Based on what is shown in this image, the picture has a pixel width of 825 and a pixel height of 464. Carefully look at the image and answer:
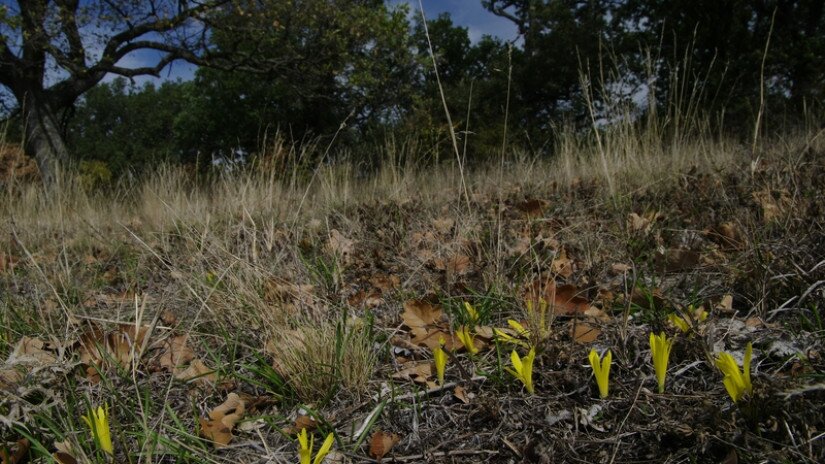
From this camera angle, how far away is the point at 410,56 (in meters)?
12.2

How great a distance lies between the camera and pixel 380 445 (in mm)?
1127

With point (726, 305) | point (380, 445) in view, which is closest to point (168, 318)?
point (380, 445)

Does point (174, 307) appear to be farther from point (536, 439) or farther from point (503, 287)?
point (536, 439)

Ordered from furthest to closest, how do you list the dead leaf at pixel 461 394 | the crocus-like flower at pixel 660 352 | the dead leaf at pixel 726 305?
the dead leaf at pixel 726 305
the dead leaf at pixel 461 394
the crocus-like flower at pixel 660 352

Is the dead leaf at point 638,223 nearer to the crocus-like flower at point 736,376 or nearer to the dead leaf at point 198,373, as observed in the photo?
the crocus-like flower at point 736,376

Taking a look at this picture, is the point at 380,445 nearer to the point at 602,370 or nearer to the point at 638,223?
the point at 602,370

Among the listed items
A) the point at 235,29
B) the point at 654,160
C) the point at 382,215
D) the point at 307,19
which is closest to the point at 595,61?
the point at 307,19

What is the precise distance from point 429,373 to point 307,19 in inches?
408

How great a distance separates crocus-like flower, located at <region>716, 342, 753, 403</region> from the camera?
94cm

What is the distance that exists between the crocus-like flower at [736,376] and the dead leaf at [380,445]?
2.31 feet

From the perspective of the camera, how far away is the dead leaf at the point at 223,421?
1.21 metres

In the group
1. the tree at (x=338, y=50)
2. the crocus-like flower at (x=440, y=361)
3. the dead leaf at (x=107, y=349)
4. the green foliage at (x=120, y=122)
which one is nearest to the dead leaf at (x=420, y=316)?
the crocus-like flower at (x=440, y=361)

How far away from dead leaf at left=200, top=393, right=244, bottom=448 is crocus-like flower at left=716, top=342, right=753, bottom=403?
43.2 inches

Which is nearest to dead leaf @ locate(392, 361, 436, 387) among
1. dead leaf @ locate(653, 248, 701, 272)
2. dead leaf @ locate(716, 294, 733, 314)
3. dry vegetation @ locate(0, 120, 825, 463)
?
dry vegetation @ locate(0, 120, 825, 463)
